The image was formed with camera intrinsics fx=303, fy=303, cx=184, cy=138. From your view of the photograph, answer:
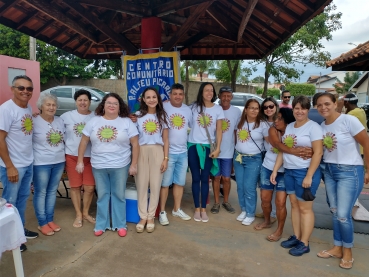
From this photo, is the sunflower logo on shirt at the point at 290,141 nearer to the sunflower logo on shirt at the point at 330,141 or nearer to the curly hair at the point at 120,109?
the sunflower logo on shirt at the point at 330,141

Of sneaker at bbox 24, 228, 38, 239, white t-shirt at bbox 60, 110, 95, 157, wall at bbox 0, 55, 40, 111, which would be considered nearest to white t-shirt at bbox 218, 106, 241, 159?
white t-shirt at bbox 60, 110, 95, 157

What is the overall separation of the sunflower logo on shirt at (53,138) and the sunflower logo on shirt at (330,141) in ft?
9.10

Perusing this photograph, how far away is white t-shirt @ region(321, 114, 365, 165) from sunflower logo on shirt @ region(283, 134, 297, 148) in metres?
0.32

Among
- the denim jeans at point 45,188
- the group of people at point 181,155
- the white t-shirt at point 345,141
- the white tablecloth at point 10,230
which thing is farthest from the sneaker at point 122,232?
the white t-shirt at point 345,141

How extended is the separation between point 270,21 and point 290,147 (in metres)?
2.15

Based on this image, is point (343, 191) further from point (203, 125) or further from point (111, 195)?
point (111, 195)

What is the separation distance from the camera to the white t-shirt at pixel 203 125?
3830mm

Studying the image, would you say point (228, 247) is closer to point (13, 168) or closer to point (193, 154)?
point (193, 154)

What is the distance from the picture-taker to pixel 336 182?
292 centimetres

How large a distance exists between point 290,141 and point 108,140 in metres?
1.90

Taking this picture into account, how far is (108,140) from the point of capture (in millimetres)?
3248

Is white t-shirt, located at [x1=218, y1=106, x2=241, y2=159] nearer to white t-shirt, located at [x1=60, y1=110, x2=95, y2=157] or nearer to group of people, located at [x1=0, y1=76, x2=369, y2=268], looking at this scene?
group of people, located at [x1=0, y1=76, x2=369, y2=268]

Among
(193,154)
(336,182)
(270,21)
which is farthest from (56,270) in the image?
(270,21)

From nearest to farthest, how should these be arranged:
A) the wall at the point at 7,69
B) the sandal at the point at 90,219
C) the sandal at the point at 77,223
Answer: the sandal at the point at 77,223 < the sandal at the point at 90,219 < the wall at the point at 7,69
